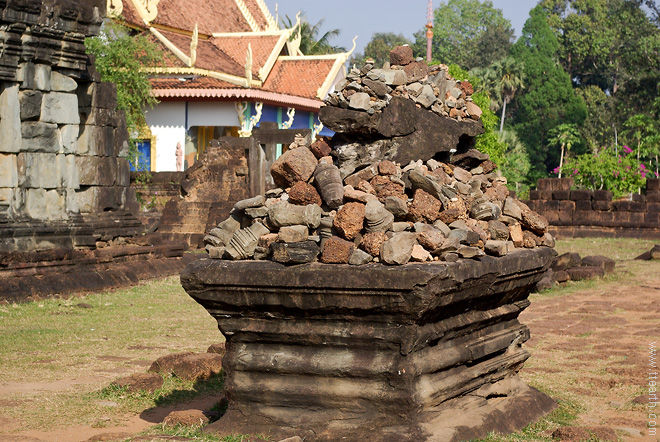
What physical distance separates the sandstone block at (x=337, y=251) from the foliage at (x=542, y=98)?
4702 cm

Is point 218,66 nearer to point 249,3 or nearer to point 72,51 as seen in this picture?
point 249,3

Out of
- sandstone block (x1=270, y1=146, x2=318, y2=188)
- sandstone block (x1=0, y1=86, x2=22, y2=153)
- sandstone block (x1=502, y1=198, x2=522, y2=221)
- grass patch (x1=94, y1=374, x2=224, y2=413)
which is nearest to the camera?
sandstone block (x1=270, y1=146, x2=318, y2=188)

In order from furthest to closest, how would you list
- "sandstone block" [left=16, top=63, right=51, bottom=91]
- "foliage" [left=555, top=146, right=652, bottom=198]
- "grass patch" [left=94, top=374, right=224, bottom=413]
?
"foliage" [left=555, top=146, right=652, bottom=198] < "sandstone block" [left=16, top=63, right=51, bottom=91] < "grass patch" [left=94, top=374, right=224, bottom=413]

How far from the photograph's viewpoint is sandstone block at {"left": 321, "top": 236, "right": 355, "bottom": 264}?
3764 millimetres

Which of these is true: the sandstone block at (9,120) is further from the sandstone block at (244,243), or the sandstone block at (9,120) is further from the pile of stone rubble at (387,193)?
the sandstone block at (244,243)

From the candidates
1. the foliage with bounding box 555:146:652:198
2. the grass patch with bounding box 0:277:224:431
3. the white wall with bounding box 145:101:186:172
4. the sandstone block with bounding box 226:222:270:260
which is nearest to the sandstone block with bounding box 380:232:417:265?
the sandstone block with bounding box 226:222:270:260

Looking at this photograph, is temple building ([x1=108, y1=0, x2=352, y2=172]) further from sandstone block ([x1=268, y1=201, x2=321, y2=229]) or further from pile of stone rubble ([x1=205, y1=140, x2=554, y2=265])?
sandstone block ([x1=268, y1=201, x2=321, y2=229])

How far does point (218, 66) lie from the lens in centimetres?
2641

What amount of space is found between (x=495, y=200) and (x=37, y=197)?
799 centimetres

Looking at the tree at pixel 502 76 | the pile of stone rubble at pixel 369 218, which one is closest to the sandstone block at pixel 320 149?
the pile of stone rubble at pixel 369 218

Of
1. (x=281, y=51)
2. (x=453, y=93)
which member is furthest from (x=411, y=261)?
(x=281, y=51)

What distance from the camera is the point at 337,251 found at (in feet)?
12.4

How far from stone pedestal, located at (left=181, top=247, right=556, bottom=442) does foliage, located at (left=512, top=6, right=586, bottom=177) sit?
4677 cm

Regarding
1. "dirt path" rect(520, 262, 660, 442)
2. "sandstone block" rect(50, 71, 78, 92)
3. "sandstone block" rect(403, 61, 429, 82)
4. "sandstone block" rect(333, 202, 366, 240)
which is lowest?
"dirt path" rect(520, 262, 660, 442)
